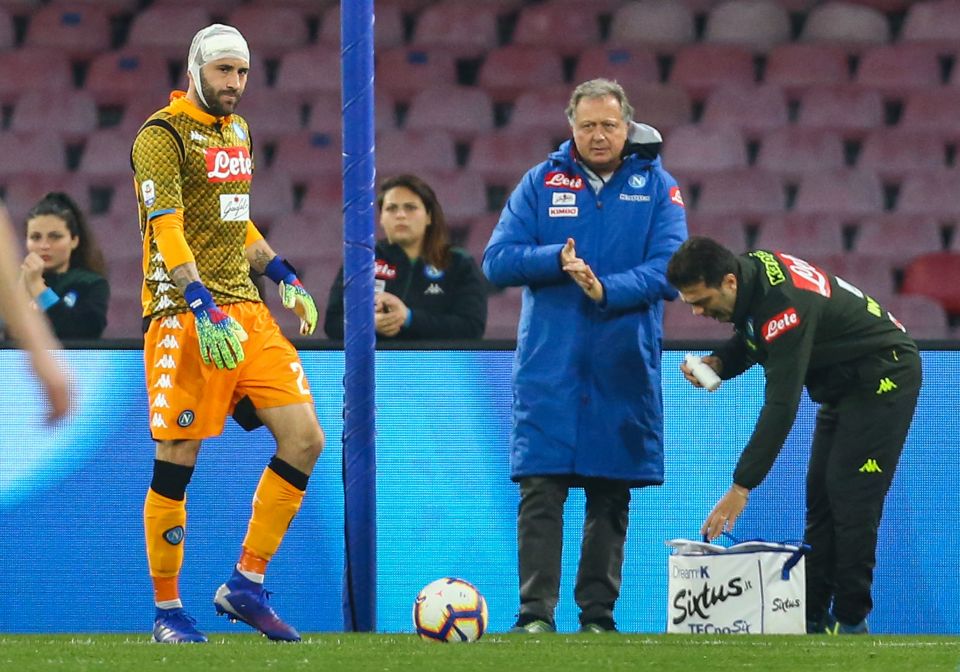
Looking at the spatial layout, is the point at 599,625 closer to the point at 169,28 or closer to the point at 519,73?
the point at 519,73

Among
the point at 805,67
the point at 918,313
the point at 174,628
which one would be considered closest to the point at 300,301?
the point at 174,628

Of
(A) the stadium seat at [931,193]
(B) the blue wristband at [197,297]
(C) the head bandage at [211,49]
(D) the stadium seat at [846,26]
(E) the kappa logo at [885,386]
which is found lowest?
(E) the kappa logo at [885,386]

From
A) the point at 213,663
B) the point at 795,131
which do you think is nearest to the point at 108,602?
the point at 213,663

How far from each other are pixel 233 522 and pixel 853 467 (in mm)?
2236

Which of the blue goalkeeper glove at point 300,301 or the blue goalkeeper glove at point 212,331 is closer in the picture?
the blue goalkeeper glove at point 212,331

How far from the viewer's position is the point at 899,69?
10992 mm

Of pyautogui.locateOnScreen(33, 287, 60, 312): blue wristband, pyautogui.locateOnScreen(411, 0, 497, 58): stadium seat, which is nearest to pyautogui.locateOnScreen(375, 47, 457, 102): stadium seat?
pyautogui.locateOnScreen(411, 0, 497, 58): stadium seat

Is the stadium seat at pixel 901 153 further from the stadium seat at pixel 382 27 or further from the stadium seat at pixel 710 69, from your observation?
the stadium seat at pixel 382 27

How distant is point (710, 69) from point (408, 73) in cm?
186

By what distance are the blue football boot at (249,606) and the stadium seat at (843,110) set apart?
6.23 m

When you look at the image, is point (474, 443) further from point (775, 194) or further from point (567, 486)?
point (775, 194)

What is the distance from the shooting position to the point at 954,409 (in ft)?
21.6

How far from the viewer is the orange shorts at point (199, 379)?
5.46 meters

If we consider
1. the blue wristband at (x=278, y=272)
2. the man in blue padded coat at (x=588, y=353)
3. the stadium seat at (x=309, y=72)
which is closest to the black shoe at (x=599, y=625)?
the man in blue padded coat at (x=588, y=353)
